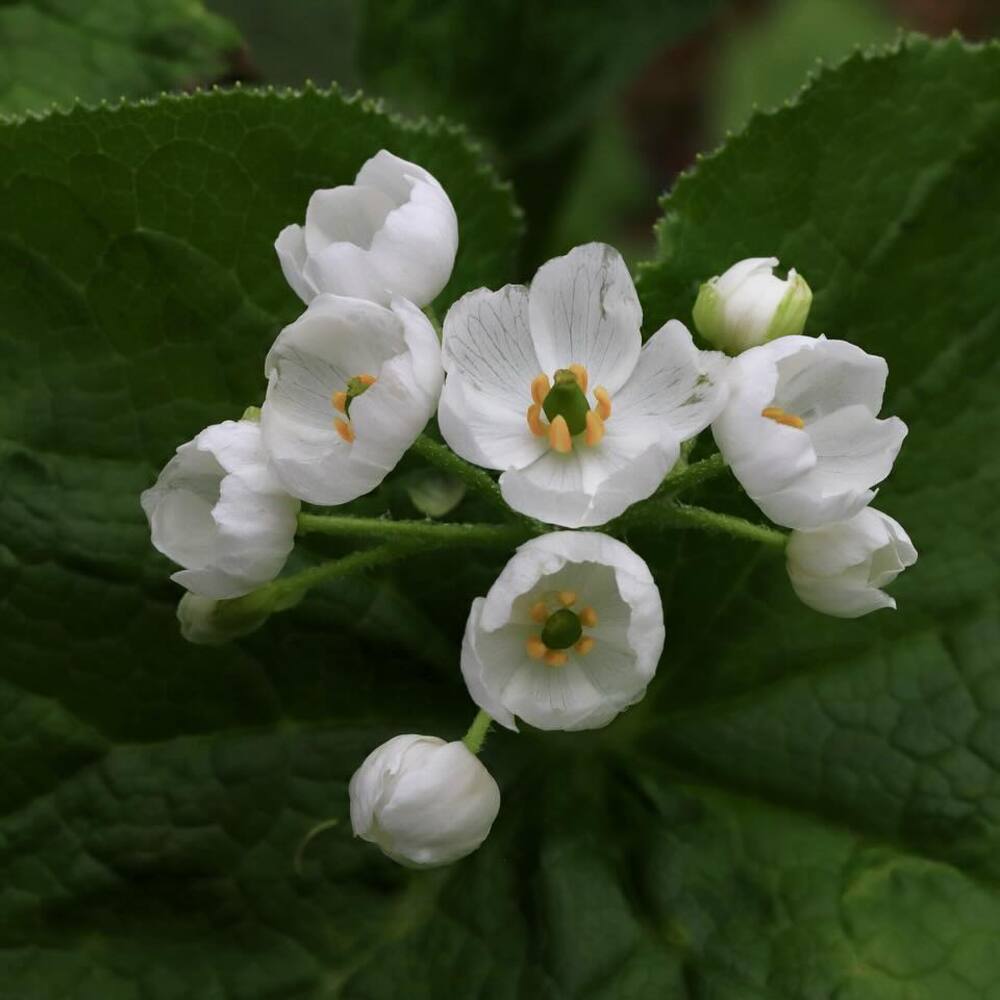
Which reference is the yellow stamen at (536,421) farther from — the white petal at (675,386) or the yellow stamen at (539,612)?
the yellow stamen at (539,612)

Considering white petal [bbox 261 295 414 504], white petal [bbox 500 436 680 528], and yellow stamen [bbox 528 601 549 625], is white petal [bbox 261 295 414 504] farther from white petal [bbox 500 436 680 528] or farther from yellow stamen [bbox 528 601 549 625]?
yellow stamen [bbox 528 601 549 625]

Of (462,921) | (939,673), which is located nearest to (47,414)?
(462,921)

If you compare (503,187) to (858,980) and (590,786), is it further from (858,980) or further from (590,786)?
(858,980)

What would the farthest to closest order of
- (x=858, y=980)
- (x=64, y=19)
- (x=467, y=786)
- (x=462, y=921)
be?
(x=64, y=19), (x=462, y=921), (x=858, y=980), (x=467, y=786)

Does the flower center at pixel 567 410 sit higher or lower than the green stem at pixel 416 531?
higher

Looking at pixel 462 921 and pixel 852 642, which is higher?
pixel 852 642

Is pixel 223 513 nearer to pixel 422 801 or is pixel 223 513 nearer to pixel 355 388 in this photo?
pixel 355 388

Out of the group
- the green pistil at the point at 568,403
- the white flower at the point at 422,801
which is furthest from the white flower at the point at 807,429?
the white flower at the point at 422,801
